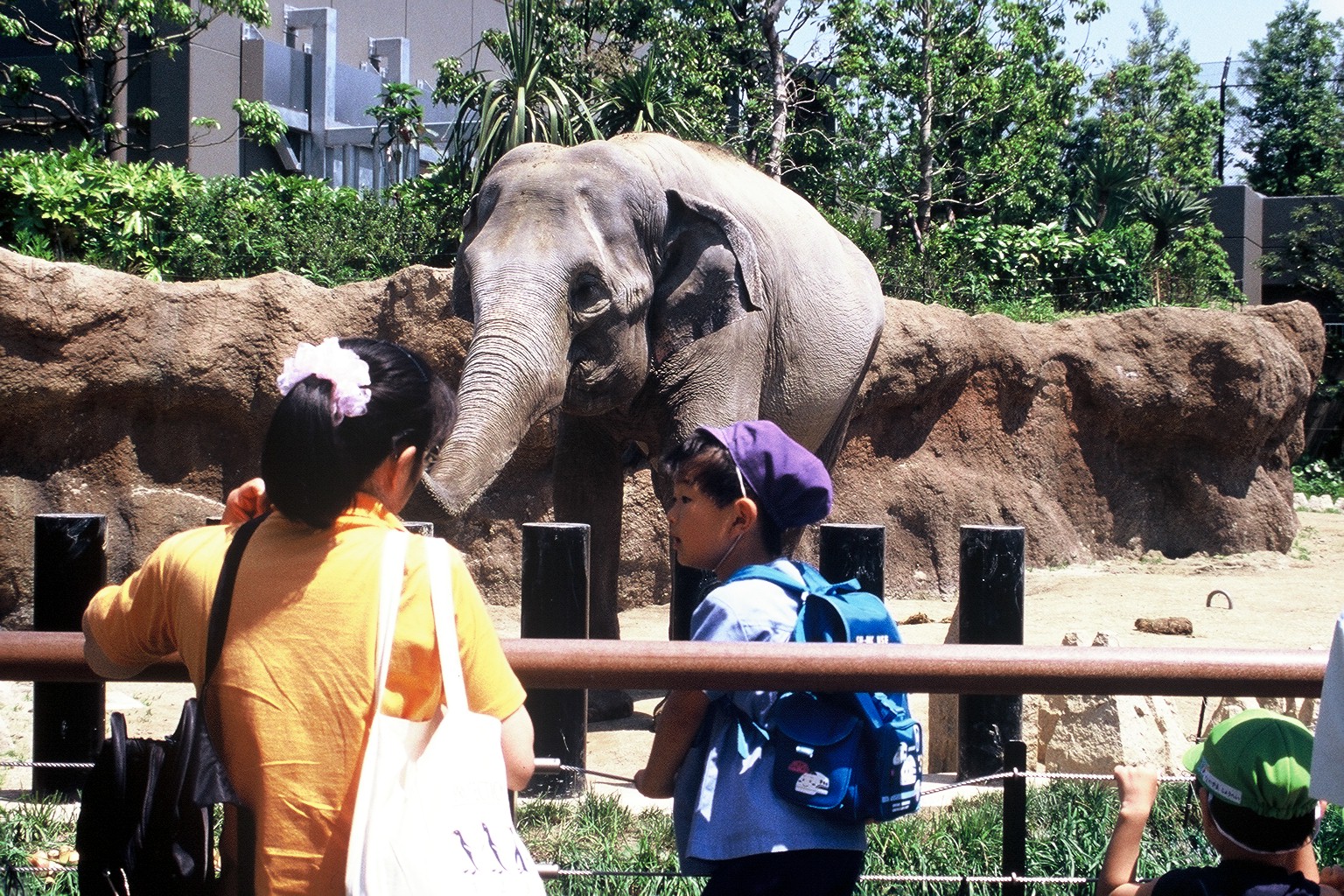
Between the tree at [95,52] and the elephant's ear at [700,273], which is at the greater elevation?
the tree at [95,52]

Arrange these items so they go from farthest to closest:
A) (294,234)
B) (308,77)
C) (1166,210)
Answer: (1166,210), (308,77), (294,234)

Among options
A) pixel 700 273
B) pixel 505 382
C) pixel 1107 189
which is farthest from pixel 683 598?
pixel 1107 189

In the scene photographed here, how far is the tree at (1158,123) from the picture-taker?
23.6 meters

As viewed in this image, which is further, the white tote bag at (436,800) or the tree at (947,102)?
the tree at (947,102)

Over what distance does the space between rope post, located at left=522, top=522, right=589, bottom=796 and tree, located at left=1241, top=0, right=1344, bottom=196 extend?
110 feet

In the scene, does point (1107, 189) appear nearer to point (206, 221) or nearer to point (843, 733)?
point (206, 221)

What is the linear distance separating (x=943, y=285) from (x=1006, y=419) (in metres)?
3.59

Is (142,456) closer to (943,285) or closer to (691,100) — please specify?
(691,100)

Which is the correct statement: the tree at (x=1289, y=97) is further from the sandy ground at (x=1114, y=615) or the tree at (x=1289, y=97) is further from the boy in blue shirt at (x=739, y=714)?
the boy in blue shirt at (x=739, y=714)

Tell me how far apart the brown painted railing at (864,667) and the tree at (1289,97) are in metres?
34.5

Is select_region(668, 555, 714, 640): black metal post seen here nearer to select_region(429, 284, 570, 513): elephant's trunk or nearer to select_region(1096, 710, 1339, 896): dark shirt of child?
select_region(429, 284, 570, 513): elephant's trunk

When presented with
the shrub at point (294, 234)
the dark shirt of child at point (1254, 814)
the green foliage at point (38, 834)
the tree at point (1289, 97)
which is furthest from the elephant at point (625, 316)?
the tree at point (1289, 97)

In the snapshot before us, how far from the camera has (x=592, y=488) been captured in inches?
236

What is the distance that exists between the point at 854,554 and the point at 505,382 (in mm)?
1488
